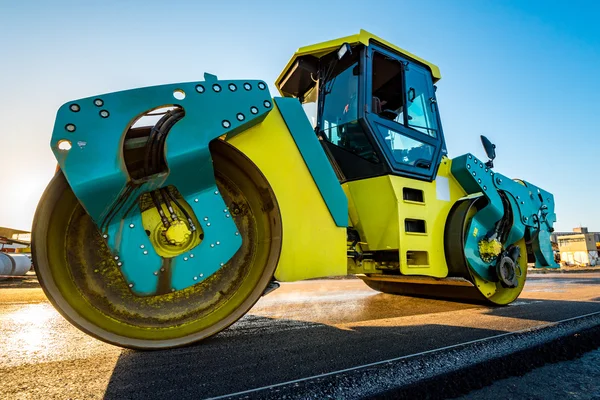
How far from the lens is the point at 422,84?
3836 mm

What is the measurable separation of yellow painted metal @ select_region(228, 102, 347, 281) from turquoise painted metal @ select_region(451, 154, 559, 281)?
1.97m

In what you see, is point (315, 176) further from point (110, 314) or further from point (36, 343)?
point (36, 343)

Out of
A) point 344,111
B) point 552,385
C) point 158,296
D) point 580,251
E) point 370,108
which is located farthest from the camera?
point 580,251

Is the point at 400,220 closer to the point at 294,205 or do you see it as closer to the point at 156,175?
the point at 294,205

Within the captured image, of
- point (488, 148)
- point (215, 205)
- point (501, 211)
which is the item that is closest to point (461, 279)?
point (501, 211)

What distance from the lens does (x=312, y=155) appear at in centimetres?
235

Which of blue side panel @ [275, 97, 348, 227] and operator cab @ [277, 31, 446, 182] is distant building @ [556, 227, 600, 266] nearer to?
operator cab @ [277, 31, 446, 182]

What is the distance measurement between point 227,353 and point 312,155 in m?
1.30

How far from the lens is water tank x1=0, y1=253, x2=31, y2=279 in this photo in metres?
9.11

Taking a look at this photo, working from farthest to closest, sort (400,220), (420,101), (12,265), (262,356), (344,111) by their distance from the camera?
1. (12,265)
2. (420,101)
3. (344,111)
4. (400,220)
5. (262,356)

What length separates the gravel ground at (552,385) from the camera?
137cm

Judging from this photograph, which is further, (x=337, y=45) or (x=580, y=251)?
(x=580, y=251)

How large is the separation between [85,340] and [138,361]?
83 cm

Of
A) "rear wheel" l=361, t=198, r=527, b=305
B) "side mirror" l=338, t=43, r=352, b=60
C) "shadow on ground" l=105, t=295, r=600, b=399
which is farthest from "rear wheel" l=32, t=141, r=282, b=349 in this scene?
"rear wheel" l=361, t=198, r=527, b=305
